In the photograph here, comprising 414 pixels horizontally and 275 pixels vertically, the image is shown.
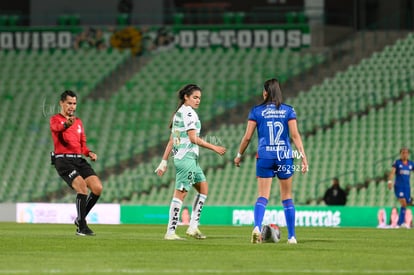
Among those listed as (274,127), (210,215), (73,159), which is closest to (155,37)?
(210,215)

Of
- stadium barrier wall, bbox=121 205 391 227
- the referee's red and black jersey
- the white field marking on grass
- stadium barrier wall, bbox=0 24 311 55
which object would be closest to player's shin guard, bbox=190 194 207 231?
the referee's red and black jersey

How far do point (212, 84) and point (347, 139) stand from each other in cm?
630

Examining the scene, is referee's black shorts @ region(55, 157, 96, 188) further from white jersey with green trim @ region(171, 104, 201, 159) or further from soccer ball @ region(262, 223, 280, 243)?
soccer ball @ region(262, 223, 280, 243)

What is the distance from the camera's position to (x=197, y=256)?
539 inches

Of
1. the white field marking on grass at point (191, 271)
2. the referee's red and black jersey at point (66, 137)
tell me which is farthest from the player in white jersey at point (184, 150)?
the white field marking on grass at point (191, 271)

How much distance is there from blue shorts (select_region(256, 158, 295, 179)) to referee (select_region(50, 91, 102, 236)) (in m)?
3.25

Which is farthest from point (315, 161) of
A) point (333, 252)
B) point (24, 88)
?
point (333, 252)

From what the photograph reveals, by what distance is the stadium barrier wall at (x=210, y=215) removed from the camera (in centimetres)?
2952

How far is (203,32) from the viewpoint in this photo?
43156 mm

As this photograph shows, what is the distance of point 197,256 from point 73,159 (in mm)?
5158

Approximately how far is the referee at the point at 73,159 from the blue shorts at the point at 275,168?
325 centimetres

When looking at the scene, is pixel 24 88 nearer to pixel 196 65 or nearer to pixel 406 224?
pixel 196 65

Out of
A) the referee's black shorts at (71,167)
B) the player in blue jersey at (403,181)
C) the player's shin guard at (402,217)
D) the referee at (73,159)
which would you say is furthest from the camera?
the player in blue jersey at (403,181)

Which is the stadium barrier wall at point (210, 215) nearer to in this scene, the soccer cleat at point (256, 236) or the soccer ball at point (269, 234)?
the soccer ball at point (269, 234)
